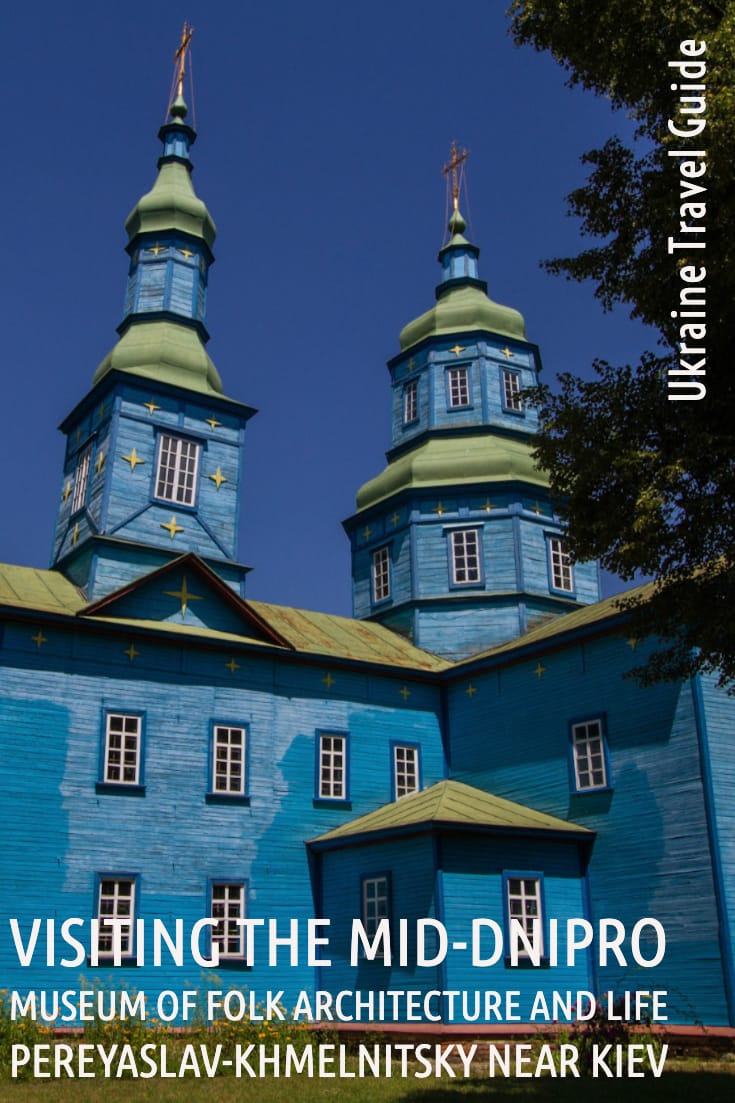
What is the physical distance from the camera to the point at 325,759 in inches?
907

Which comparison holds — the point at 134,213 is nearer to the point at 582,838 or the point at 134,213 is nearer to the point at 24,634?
the point at 24,634

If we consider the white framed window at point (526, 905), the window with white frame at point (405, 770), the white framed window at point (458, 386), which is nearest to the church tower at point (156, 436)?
the window with white frame at point (405, 770)

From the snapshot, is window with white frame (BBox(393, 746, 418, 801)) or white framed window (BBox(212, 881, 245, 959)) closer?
white framed window (BBox(212, 881, 245, 959))

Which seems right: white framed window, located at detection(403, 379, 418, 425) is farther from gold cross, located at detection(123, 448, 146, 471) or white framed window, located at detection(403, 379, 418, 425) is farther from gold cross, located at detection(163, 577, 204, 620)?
gold cross, located at detection(163, 577, 204, 620)

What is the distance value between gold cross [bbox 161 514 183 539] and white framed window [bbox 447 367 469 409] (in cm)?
989

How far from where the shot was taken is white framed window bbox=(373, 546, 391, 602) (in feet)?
95.5

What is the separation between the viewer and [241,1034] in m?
16.6

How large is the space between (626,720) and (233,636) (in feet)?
27.3

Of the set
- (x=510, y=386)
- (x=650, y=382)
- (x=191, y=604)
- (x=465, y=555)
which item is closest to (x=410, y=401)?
(x=510, y=386)

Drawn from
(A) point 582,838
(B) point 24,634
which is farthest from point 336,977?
(B) point 24,634

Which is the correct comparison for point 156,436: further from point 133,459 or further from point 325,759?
point 325,759

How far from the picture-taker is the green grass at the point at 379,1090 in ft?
38.5

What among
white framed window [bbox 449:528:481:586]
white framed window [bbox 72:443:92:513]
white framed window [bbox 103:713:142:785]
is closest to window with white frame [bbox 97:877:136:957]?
white framed window [bbox 103:713:142:785]

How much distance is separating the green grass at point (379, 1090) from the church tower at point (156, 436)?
11.7 metres
